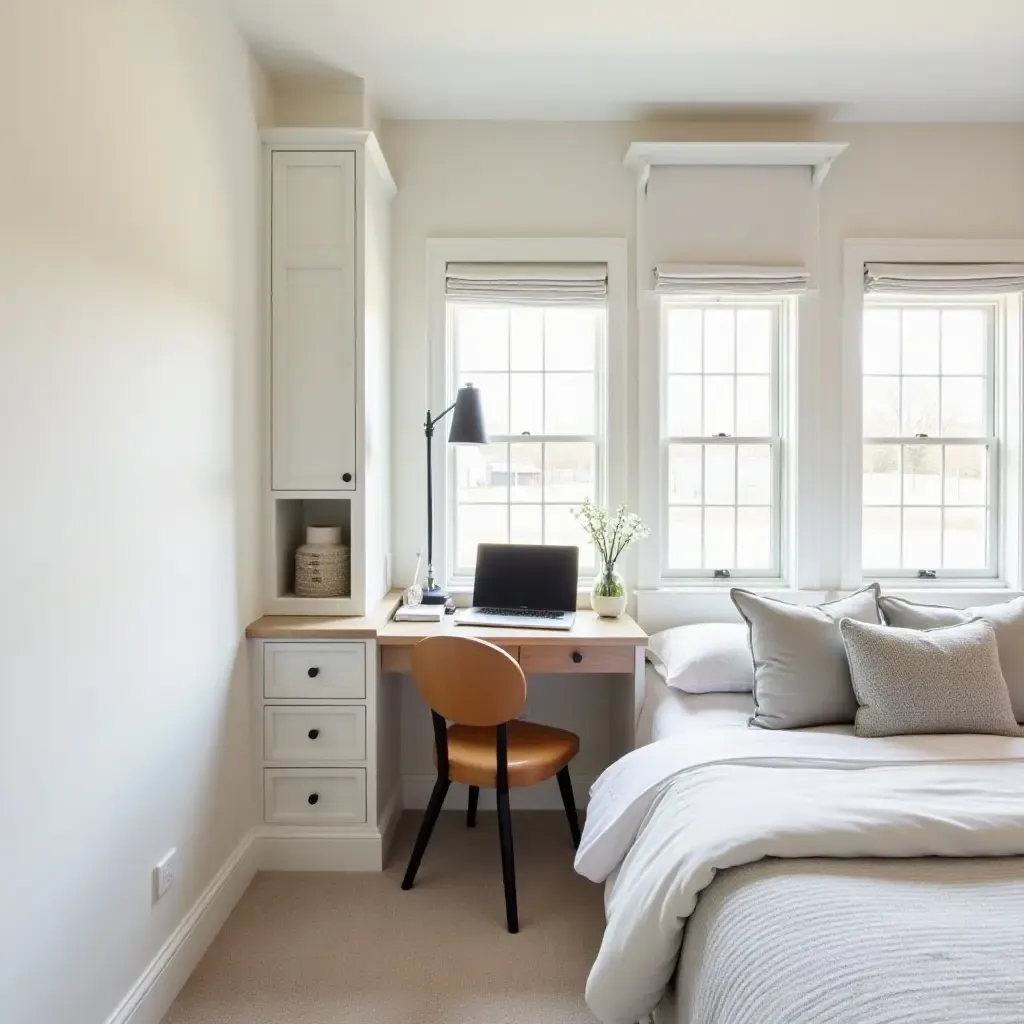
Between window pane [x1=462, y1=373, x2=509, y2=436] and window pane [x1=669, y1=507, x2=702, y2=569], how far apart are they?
85cm

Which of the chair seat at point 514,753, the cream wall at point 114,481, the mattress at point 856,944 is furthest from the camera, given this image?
the chair seat at point 514,753

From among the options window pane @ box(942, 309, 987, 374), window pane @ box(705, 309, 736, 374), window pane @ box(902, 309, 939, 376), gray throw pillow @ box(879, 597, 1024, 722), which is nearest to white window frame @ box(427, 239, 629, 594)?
window pane @ box(705, 309, 736, 374)

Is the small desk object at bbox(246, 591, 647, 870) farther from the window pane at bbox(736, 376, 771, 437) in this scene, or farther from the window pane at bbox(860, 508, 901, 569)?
the window pane at bbox(860, 508, 901, 569)

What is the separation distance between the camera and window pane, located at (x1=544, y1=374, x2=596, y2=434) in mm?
3350

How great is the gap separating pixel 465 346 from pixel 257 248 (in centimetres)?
97

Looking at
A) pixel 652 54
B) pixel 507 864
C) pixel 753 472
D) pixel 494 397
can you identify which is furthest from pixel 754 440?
pixel 507 864

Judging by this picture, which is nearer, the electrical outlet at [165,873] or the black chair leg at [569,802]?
the electrical outlet at [165,873]

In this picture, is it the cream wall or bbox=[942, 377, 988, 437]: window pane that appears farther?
bbox=[942, 377, 988, 437]: window pane

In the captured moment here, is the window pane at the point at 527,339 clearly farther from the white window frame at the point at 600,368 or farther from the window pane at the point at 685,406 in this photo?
the window pane at the point at 685,406

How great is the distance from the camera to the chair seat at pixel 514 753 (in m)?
2.47

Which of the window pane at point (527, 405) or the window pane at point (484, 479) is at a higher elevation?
the window pane at point (527, 405)

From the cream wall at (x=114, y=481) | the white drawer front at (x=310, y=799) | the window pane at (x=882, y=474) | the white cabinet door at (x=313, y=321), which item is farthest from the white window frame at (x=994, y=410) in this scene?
the cream wall at (x=114, y=481)

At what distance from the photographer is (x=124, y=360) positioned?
180 cm

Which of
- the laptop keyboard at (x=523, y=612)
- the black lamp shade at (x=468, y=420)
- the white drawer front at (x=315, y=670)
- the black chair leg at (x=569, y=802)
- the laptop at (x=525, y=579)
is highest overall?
the black lamp shade at (x=468, y=420)
